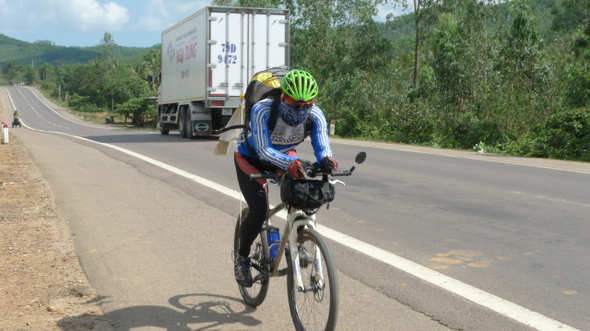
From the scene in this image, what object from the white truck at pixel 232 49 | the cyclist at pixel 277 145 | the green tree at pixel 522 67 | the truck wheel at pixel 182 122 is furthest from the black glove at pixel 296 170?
the truck wheel at pixel 182 122

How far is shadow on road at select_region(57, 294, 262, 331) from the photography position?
396 centimetres

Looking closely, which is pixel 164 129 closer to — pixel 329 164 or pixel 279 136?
pixel 279 136

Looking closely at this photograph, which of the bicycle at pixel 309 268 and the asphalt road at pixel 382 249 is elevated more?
the bicycle at pixel 309 268

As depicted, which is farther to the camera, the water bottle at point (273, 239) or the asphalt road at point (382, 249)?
the asphalt road at point (382, 249)

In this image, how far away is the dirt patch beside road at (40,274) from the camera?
4.06 metres

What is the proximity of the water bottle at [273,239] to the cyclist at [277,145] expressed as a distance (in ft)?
0.34

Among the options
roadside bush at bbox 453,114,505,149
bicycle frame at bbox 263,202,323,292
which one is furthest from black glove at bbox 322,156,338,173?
roadside bush at bbox 453,114,505,149

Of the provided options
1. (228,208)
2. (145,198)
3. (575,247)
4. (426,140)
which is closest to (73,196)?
(145,198)

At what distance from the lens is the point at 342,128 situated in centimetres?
3048

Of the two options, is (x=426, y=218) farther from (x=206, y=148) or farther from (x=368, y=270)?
(x=206, y=148)

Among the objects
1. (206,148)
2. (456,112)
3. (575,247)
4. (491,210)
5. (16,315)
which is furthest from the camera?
(456,112)

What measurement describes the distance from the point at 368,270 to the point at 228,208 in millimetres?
3452

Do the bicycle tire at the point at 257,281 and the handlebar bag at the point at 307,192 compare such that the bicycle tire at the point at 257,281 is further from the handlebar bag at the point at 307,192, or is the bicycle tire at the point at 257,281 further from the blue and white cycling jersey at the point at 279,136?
the handlebar bag at the point at 307,192

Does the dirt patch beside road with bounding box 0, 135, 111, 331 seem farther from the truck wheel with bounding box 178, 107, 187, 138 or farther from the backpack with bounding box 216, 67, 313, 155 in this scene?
the truck wheel with bounding box 178, 107, 187, 138
